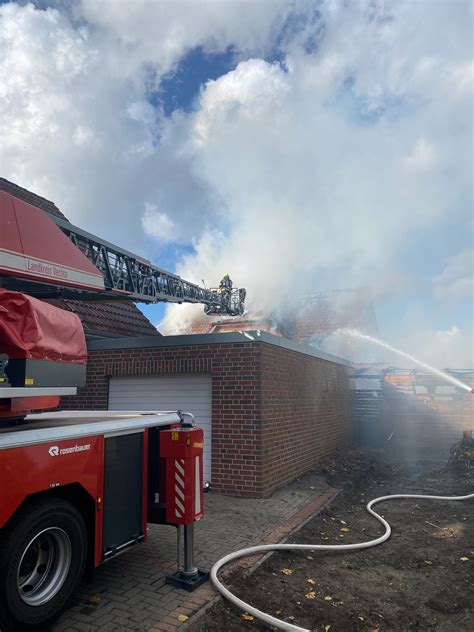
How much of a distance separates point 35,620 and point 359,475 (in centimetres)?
727

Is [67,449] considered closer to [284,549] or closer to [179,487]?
[179,487]

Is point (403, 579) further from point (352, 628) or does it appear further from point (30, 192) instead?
point (30, 192)

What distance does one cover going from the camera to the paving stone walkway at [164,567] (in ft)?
11.7

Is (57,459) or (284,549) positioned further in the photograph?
(284,549)

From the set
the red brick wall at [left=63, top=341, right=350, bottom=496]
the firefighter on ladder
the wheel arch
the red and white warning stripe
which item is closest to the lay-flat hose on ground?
the red and white warning stripe

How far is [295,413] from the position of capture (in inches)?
353

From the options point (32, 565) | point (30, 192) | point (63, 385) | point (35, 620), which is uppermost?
point (30, 192)

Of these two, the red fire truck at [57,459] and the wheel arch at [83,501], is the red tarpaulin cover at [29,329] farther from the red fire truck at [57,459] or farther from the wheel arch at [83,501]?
the wheel arch at [83,501]

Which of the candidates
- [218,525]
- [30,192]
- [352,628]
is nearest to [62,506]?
[352,628]

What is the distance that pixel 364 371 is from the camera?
52.2ft

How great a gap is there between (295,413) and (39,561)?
606 centimetres

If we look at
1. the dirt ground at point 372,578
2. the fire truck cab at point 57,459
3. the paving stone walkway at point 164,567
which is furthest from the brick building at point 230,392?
the fire truck cab at point 57,459

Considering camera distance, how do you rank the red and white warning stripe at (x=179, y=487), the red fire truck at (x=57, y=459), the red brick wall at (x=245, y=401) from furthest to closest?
the red brick wall at (x=245, y=401) < the red and white warning stripe at (x=179, y=487) < the red fire truck at (x=57, y=459)

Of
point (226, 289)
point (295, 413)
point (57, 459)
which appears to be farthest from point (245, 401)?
point (226, 289)
